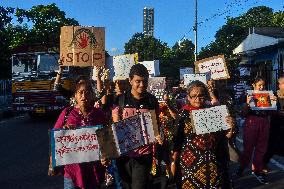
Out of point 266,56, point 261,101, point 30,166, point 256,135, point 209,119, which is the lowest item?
point 30,166

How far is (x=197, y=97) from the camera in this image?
3943 mm

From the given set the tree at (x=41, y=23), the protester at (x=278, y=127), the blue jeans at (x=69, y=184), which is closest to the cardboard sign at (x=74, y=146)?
the blue jeans at (x=69, y=184)

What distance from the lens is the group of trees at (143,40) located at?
2991 centimetres

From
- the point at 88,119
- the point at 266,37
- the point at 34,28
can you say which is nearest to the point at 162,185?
the point at 88,119

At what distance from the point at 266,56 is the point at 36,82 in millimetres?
15382

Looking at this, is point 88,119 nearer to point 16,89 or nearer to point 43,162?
point 43,162

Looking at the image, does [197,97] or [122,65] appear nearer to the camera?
[197,97]

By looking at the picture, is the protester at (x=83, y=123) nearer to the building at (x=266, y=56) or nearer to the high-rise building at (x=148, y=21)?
the building at (x=266, y=56)

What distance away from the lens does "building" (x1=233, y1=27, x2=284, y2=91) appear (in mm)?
24078

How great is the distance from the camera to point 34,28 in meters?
36.0

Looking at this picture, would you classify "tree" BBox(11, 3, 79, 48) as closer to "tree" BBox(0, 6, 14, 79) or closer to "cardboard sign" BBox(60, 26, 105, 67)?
"tree" BBox(0, 6, 14, 79)

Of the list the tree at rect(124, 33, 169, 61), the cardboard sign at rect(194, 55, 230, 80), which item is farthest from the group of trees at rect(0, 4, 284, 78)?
the cardboard sign at rect(194, 55, 230, 80)

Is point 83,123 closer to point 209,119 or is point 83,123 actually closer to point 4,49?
point 209,119

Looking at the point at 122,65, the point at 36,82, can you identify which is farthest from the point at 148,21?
the point at 122,65
